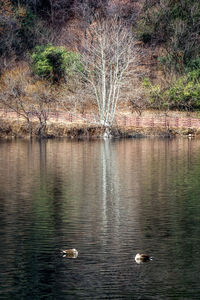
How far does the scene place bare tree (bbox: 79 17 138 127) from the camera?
2427 inches

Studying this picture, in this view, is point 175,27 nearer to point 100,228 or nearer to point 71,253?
point 100,228

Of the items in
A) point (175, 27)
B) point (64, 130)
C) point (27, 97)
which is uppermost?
point (175, 27)

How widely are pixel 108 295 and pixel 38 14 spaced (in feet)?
244

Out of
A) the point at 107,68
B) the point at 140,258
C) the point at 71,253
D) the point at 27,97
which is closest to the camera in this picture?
the point at 140,258

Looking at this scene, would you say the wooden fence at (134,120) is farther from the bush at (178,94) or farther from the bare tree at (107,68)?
the bush at (178,94)

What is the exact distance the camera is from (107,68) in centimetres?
6269

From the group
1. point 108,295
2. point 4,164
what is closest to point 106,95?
point 4,164

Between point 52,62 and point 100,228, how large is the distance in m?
52.1

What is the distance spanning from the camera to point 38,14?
86500mm

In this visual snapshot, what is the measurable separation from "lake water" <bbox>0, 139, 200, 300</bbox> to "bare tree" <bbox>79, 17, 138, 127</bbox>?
19302 millimetres

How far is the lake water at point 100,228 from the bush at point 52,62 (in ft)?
96.9

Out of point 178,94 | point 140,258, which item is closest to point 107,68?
point 178,94

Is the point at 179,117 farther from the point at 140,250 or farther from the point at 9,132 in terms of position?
the point at 140,250

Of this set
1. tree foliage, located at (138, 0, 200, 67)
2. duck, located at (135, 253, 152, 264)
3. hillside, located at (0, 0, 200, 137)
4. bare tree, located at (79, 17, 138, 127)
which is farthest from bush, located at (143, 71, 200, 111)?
duck, located at (135, 253, 152, 264)
